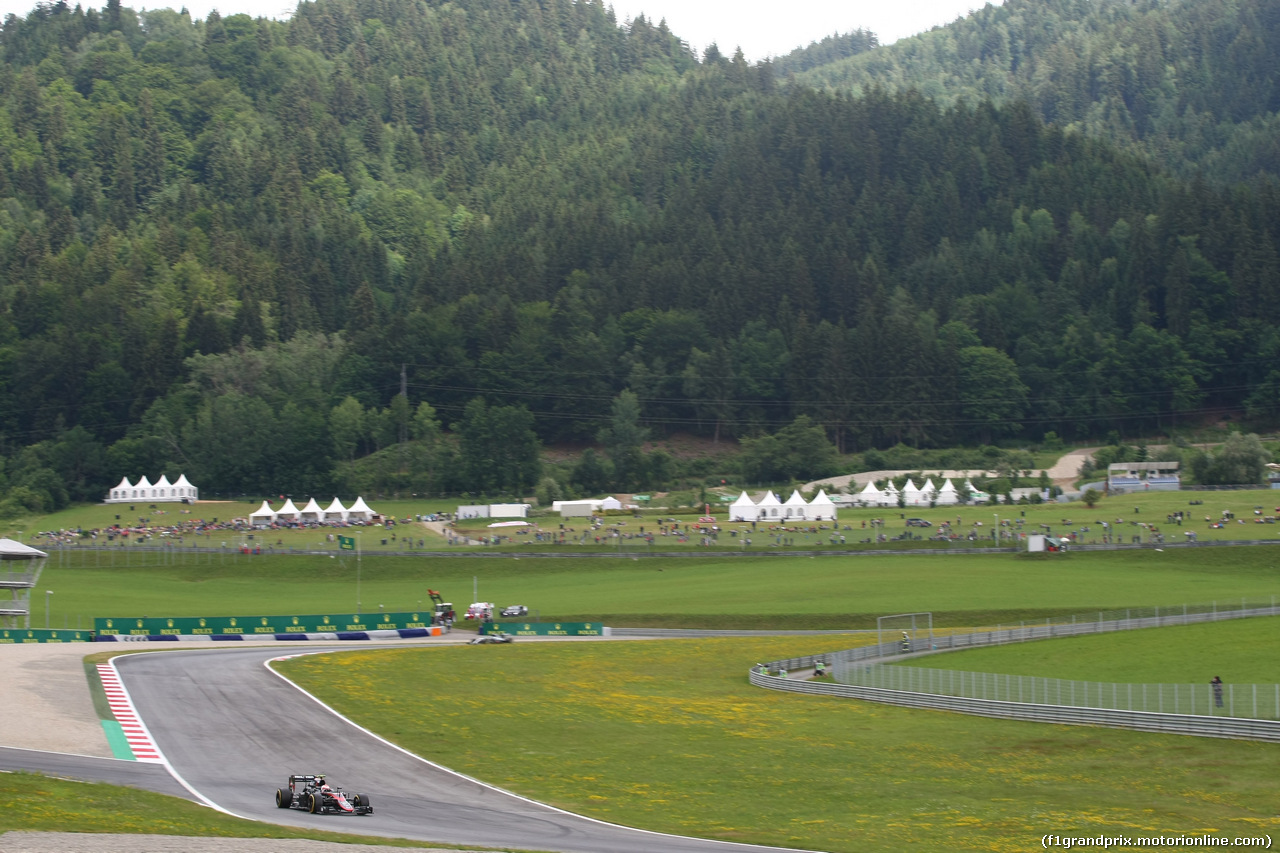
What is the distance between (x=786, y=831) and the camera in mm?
28734

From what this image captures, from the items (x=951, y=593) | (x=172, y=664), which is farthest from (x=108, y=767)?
(x=951, y=593)

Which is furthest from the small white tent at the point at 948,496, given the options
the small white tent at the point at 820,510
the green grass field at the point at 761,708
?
the green grass field at the point at 761,708

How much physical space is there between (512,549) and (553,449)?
75937mm

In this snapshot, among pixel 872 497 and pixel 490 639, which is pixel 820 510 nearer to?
pixel 872 497

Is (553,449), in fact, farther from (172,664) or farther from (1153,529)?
(172,664)

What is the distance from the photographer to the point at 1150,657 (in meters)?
51.9

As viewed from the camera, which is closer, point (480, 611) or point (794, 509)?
point (480, 611)

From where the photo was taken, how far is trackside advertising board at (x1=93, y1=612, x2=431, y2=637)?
7169 cm

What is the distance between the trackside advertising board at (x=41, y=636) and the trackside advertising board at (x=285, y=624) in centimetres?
178

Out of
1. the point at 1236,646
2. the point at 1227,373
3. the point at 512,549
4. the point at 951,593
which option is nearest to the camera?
the point at 1236,646

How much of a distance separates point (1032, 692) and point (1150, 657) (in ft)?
38.5

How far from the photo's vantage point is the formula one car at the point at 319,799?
1150 inches

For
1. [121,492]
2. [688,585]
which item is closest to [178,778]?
[688,585]

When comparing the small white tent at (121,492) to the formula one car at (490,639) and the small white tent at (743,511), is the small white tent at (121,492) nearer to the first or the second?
the small white tent at (743,511)
